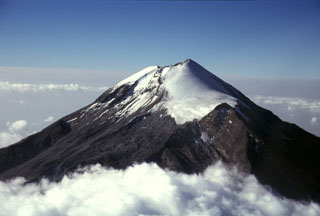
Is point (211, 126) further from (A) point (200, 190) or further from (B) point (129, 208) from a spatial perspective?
(B) point (129, 208)

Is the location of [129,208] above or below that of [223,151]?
below

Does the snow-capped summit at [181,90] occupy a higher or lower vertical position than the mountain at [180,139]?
higher

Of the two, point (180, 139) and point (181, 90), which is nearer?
point (180, 139)

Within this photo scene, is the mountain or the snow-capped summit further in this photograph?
the snow-capped summit

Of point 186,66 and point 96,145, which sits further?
point 186,66

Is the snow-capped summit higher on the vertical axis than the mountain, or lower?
higher

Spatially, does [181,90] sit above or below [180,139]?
above

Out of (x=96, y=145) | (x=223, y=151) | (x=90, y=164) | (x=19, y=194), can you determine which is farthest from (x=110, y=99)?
(x=223, y=151)

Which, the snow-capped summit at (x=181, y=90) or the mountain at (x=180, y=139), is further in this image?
the snow-capped summit at (x=181, y=90)
